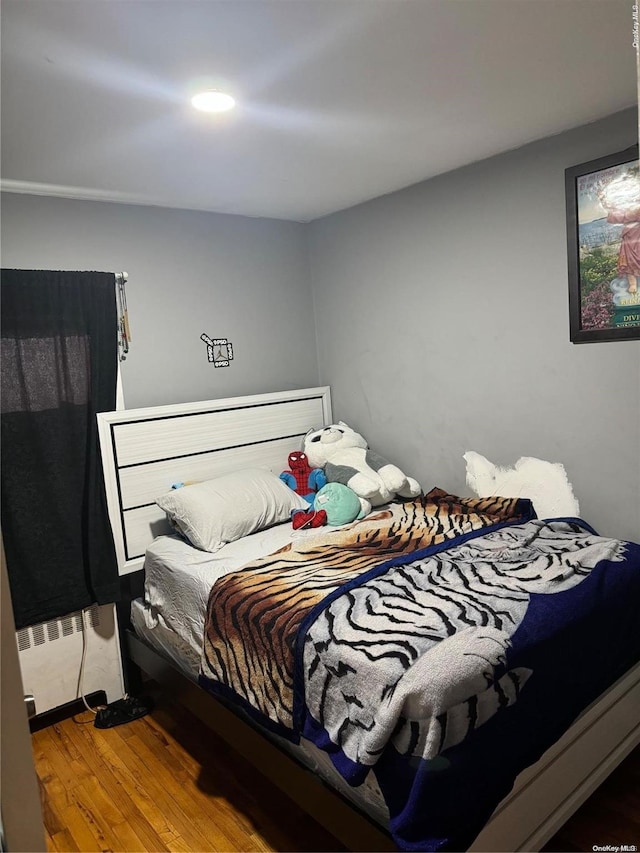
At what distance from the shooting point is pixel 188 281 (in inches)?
128

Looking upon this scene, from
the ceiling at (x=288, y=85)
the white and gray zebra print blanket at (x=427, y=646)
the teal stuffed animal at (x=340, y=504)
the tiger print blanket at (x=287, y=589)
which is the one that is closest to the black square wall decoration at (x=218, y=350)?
the ceiling at (x=288, y=85)

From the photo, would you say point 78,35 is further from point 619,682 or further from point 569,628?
point 619,682

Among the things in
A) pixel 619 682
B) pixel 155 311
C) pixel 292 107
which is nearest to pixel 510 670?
pixel 619 682

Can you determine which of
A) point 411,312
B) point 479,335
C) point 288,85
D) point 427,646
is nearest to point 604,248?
point 479,335

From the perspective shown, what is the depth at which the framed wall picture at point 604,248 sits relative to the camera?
2.36 m

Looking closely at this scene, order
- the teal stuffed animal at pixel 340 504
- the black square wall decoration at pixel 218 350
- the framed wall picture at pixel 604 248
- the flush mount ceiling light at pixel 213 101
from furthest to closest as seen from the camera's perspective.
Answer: the black square wall decoration at pixel 218 350
the teal stuffed animal at pixel 340 504
the framed wall picture at pixel 604 248
the flush mount ceiling light at pixel 213 101

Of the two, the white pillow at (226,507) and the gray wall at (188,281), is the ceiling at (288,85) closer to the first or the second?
the gray wall at (188,281)

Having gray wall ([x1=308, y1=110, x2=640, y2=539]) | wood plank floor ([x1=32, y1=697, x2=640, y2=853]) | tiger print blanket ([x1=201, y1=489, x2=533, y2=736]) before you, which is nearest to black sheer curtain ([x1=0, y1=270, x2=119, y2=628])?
wood plank floor ([x1=32, y1=697, x2=640, y2=853])

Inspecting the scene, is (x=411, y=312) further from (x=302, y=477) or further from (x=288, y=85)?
(x=288, y=85)

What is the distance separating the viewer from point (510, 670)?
1636 mm

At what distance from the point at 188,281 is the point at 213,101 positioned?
141 centimetres

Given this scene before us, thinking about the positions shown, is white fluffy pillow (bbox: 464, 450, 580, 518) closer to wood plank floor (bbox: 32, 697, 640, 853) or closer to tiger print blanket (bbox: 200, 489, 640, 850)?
tiger print blanket (bbox: 200, 489, 640, 850)

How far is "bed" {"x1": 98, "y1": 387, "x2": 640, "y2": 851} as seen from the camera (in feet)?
4.99

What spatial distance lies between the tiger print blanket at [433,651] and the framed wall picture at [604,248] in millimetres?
867
